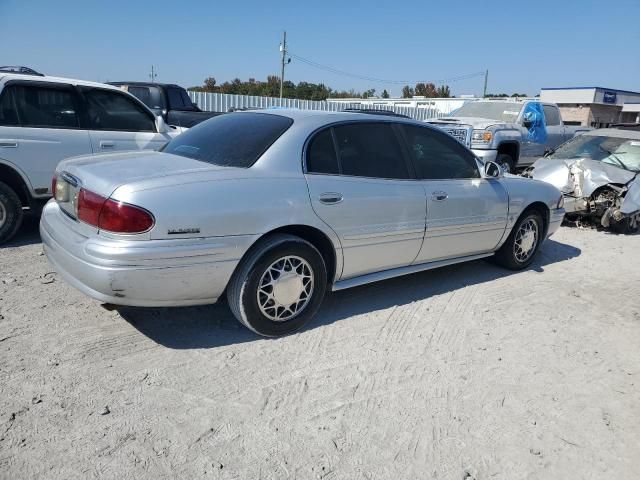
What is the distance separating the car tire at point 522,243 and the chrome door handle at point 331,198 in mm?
2548

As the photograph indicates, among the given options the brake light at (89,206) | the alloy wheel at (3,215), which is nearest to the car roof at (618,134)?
the brake light at (89,206)

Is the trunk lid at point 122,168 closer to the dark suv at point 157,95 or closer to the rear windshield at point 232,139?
the rear windshield at point 232,139

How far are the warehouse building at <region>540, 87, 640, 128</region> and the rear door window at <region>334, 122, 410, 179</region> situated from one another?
34033mm

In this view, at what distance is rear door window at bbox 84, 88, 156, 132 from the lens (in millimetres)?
5969

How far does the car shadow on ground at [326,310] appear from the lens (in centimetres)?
365

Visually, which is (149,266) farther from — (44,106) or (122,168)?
(44,106)

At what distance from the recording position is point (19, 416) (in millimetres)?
2672

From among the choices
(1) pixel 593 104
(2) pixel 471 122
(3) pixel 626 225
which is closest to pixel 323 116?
(3) pixel 626 225

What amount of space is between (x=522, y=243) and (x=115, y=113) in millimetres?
5028

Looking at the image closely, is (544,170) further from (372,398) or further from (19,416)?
(19,416)

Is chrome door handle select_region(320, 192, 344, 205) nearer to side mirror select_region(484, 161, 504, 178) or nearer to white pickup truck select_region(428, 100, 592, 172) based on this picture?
side mirror select_region(484, 161, 504, 178)

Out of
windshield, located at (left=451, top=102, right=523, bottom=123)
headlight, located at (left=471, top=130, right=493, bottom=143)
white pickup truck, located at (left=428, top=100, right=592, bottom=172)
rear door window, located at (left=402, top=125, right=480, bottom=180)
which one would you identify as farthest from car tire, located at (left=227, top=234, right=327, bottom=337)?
windshield, located at (left=451, top=102, right=523, bottom=123)

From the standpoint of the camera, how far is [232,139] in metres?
3.87

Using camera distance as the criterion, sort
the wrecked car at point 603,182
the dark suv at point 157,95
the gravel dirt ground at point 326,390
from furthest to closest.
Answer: the dark suv at point 157,95
the wrecked car at point 603,182
the gravel dirt ground at point 326,390
